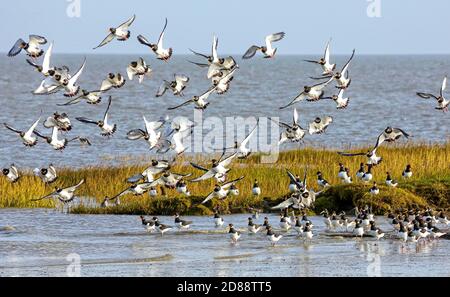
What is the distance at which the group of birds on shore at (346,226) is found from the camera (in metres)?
21.9

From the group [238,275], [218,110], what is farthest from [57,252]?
[218,110]

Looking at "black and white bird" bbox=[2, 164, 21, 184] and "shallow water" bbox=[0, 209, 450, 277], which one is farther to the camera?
"black and white bird" bbox=[2, 164, 21, 184]

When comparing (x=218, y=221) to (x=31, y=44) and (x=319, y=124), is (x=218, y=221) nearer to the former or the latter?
(x=319, y=124)

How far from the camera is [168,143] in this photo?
26125 mm

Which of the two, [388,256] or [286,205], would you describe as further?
[286,205]

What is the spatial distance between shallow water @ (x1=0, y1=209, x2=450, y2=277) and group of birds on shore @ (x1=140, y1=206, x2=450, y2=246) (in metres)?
0.16

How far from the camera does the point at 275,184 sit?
28.1m

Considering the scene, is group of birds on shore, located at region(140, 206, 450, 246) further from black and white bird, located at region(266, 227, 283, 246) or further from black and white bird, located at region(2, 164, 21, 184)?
black and white bird, located at region(2, 164, 21, 184)

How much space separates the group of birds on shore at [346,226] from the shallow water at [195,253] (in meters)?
0.16

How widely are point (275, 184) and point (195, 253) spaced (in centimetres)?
779

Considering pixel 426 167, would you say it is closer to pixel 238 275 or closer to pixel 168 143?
pixel 168 143

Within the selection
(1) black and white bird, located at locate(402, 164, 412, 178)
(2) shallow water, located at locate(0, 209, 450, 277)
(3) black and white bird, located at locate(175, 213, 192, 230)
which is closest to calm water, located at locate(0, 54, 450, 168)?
(1) black and white bird, located at locate(402, 164, 412, 178)

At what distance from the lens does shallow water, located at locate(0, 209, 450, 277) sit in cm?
1886
